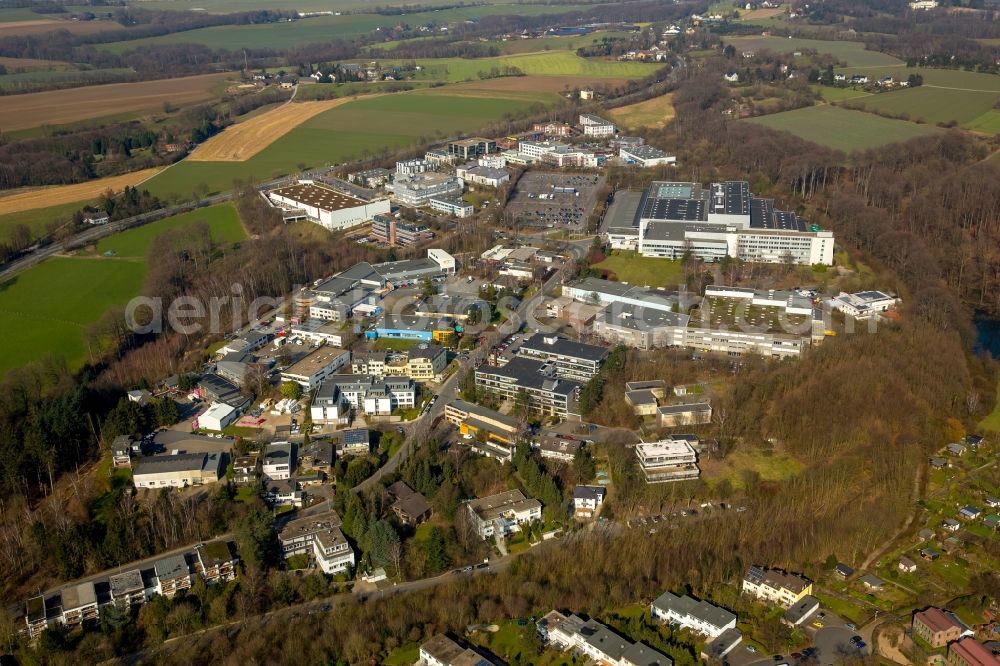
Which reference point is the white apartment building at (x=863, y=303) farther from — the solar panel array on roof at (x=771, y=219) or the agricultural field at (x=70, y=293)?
the agricultural field at (x=70, y=293)

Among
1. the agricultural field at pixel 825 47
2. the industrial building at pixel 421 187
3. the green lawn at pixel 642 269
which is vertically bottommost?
the green lawn at pixel 642 269

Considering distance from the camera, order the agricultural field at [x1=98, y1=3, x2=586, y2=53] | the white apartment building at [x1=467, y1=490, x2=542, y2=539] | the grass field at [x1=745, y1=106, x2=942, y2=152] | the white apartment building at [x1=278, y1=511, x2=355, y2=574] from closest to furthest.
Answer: the white apartment building at [x1=278, y1=511, x2=355, y2=574] → the white apartment building at [x1=467, y1=490, x2=542, y2=539] → the grass field at [x1=745, y1=106, x2=942, y2=152] → the agricultural field at [x1=98, y1=3, x2=586, y2=53]

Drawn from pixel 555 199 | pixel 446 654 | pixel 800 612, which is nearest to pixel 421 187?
pixel 555 199

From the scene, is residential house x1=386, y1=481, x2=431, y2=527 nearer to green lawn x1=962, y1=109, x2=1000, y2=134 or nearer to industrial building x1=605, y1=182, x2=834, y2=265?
industrial building x1=605, y1=182, x2=834, y2=265

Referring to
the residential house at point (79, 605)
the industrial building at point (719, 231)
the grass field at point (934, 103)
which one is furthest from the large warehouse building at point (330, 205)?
the grass field at point (934, 103)

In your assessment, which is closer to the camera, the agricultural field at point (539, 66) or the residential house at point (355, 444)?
the residential house at point (355, 444)

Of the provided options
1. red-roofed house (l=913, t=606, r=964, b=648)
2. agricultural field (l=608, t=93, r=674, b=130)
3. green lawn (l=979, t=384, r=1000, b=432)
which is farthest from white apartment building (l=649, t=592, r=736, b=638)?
agricultural field (l=608, t=93, r=674, b=130)

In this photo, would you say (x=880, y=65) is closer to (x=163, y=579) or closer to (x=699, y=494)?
(x=699, y=494)

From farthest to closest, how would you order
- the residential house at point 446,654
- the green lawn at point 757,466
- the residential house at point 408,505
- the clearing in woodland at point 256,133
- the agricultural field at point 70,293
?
the clearing in woodland at point 256,133 < the agricultural field at point 70,293 < the green lawn at point 757,466 < the residential house at point 408,505 < the residential house at point 446,654
